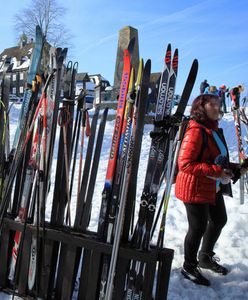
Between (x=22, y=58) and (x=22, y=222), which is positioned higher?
(x=22, y=58)

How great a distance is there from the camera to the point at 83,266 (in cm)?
237

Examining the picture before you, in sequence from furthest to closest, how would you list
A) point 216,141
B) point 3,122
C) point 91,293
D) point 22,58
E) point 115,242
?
point 22,58 < point 3,122 < point 216,141 < point 91,293 < point 115,242

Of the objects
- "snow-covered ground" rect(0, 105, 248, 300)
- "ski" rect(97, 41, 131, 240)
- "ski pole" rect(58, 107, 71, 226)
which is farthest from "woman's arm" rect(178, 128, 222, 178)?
"snow-covered ground" rect(0, 105, 248, 300)

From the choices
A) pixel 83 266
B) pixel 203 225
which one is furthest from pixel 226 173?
pixel 83 266

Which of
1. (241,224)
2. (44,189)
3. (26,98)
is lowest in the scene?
(241,224)

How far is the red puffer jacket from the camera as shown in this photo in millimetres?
2602

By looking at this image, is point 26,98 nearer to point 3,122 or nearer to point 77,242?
point 3,122

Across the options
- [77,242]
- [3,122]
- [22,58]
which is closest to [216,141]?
[77,242]

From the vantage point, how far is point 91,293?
2309 mm

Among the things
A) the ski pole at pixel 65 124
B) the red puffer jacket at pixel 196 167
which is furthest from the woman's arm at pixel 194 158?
the ski pole at pixel 65 124

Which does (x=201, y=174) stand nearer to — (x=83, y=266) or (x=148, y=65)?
(x=148, y=65)

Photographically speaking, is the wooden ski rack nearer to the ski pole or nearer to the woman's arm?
the ski pole

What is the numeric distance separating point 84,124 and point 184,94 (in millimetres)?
863

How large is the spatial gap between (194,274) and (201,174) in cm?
94
